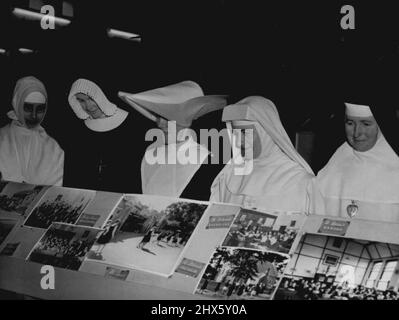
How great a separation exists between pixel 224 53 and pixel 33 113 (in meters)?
2.01

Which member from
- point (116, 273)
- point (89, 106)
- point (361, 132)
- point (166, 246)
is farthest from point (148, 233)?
point (361, 132)

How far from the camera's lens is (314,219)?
3.44 meters

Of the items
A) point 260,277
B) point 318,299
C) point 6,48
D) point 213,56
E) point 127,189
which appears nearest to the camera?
point 318,299

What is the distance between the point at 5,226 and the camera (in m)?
4.80

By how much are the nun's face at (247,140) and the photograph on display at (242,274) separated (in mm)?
701

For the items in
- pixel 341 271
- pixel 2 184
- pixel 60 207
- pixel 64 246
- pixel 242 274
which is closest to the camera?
pixel 341 271

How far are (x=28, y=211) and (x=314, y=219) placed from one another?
2.32 meters

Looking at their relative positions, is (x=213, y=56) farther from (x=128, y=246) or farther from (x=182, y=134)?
(x=128, y=246)

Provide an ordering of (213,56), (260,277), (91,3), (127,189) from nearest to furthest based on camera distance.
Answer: (260,277)
(213,56)
(127,189)
(91,3)

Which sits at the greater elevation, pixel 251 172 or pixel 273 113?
pixel 273 113

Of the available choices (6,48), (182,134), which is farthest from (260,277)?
(6,48)

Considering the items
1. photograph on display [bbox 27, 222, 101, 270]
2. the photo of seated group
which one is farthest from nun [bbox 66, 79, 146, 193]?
the photo of seated group

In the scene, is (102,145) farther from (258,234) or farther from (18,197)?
(258,234)

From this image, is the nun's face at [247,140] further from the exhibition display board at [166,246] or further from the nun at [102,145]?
the nun at [102,145]
